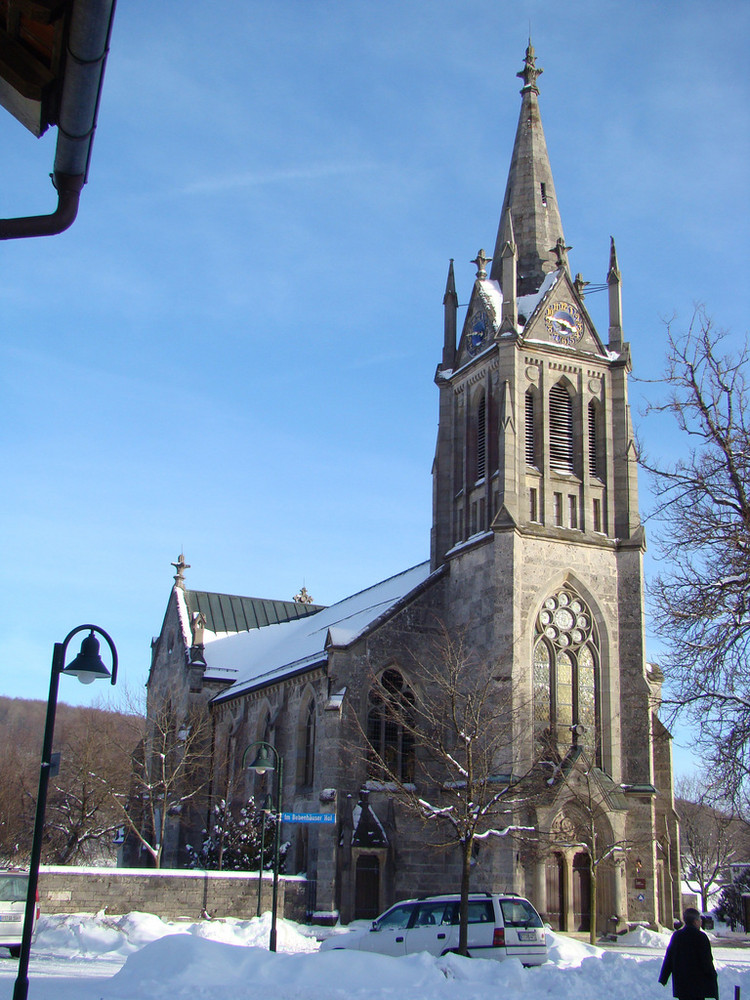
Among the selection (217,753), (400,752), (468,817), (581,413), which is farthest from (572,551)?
(217,753)

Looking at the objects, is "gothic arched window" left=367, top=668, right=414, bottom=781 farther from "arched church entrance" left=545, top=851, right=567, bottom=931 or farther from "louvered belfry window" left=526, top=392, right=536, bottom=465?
"louvered belfry window" left=526, top=392, right=536, bottom=465

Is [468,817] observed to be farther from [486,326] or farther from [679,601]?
[486,326]

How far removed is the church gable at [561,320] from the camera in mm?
39188

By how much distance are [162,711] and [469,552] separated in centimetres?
1883

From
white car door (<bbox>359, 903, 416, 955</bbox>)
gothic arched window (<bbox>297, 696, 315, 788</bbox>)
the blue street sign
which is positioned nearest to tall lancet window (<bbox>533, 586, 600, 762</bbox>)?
the blue street sign

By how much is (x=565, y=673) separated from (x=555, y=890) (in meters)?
6.96

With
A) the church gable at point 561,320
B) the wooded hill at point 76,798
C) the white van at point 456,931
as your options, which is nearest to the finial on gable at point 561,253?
the church gable at point 561,320

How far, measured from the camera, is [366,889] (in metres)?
34.1

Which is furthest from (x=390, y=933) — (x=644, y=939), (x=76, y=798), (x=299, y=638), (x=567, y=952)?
(x=76, y=798)

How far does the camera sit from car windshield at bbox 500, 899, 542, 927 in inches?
818

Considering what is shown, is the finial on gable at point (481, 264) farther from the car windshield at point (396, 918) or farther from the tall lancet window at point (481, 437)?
the car windshield at point (396, 918)

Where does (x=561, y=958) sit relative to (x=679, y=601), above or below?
below

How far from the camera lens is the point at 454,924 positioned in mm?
21141

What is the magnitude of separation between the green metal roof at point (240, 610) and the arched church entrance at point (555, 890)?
88.8ft
